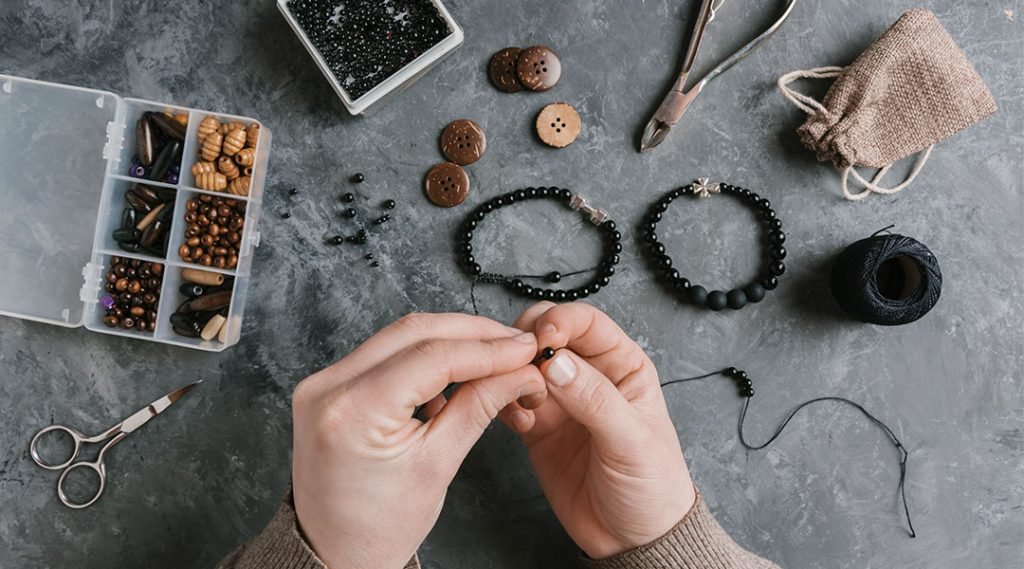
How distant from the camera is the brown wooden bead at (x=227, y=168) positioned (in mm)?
1298

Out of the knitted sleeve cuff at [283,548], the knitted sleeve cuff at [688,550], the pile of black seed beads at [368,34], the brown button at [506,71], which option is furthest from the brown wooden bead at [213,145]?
the knitted sleeve cuff at [688,550]

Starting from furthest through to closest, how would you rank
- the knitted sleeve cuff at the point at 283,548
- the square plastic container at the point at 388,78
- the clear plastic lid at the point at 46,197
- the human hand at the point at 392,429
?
the clear plastic lid at the point at 46,197, the square plastic container at the point at 388,78, the knitted sleeve cuff at the point at 283,548, the human hand at the point at 392,429

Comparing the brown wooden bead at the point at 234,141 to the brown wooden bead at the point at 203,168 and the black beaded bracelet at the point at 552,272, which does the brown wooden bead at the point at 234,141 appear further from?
the black beaded bracelet at the point at 552,272

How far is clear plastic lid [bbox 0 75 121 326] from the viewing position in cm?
140

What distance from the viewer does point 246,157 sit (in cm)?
129

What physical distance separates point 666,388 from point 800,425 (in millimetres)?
248

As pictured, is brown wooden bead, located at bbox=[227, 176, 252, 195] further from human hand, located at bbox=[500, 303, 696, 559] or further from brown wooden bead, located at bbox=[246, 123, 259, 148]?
human hand, located at bbox=[500, 303, 696, 559]

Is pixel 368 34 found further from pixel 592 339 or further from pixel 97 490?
pixel 97 490

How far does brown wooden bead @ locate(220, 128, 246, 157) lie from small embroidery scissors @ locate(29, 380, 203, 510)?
1.35ft

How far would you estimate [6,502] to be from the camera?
1387 mm

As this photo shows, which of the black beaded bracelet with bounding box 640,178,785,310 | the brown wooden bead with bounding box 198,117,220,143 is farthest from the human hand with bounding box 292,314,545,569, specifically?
the brown wooden bead with bounding box 198,117,220,143

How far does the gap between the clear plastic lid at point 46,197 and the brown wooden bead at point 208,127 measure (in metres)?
0.23

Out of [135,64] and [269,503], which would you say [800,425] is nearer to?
[269,503]

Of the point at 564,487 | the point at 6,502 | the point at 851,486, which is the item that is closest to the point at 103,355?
the point at 6,502
